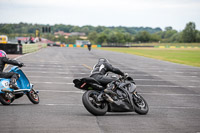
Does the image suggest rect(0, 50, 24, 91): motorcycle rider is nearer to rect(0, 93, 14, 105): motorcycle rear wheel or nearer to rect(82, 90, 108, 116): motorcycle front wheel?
rect(0, 93, 14, 105): motorcycle rear wheel

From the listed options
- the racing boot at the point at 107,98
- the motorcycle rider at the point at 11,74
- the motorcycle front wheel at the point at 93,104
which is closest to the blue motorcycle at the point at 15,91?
the motorcycle rider at the point at 11,74

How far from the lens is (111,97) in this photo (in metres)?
9.46

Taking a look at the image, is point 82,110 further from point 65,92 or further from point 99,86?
point 65,92

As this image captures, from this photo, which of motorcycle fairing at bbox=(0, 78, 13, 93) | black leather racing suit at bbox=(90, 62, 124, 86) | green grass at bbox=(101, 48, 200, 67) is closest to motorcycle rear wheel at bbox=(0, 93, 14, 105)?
motorcycle fairing at bbox=(0, 78, 13, 93)

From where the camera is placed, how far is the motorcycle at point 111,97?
9.02m

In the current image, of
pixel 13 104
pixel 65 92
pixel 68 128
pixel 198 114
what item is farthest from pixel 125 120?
pixel 65 92

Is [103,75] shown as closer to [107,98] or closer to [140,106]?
[107,98]

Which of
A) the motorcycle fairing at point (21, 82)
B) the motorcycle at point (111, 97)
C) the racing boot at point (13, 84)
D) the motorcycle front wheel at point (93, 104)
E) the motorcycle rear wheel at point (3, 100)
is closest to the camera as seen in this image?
the motorcycle front wheel at point (93, 104)

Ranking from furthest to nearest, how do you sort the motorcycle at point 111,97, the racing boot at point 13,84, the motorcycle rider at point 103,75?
the racing boot at point 13,84 → the motorcycle rider at point 103,75 → the motorcycle at point 111,97

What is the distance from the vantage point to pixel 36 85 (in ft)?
54.0

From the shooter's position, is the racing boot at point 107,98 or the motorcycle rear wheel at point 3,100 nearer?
the racing boot at point 107,98

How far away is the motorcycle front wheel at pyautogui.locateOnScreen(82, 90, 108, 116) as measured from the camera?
8922 millimetres

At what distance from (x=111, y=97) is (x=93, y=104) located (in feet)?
1.84

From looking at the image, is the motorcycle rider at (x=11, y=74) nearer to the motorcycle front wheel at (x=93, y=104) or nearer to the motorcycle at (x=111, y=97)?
the motorcycle at (x=111, y=97)
